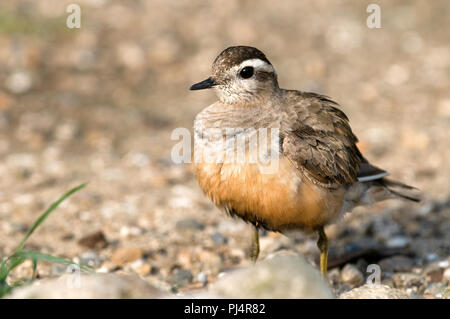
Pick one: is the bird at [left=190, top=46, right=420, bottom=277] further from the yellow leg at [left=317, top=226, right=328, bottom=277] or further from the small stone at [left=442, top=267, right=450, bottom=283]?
the small stone at [left=442, top=267, right=450, bottom=283]

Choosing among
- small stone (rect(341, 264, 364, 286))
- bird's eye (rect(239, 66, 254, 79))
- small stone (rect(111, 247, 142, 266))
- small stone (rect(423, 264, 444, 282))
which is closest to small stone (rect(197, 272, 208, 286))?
small stone (rect(111, 247, 142, 266))

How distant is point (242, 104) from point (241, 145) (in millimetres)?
562

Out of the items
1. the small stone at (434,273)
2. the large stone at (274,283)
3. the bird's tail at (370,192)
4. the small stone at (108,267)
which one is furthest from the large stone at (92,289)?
the small stone at (434,273)

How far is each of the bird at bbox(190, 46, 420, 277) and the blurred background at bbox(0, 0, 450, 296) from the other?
33.8 inches

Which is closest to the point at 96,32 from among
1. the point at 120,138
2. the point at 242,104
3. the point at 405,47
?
the point at 120,138

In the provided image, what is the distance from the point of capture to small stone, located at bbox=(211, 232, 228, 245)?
6675 millimetres

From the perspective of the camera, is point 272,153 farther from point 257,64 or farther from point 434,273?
point 434,273

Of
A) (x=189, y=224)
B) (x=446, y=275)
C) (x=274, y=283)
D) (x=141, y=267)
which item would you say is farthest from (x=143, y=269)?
(x=446, y=275)

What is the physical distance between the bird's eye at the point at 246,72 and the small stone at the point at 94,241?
2203mm

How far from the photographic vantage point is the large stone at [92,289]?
363 centimetres

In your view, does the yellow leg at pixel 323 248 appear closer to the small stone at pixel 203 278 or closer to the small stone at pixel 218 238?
the small stone at pixel 203 278

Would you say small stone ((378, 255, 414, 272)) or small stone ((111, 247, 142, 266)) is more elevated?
small stone ((111, 247, 142, 266))

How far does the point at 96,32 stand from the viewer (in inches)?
449
